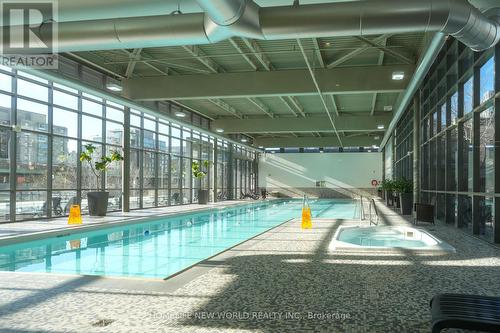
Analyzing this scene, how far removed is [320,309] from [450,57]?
8.49m

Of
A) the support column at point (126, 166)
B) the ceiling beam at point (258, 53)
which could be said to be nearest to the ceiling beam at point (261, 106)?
the ceiling beam at point (258, 53)

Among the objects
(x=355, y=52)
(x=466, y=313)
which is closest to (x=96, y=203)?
(x=355, y=52)

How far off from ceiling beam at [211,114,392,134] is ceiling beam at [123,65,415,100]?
8.16 meters

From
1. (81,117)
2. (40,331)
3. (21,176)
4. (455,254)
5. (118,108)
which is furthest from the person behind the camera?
(118,108)

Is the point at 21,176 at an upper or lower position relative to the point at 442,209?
upper

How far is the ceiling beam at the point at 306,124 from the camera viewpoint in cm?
2027

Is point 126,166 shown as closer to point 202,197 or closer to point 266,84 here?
point 266,84

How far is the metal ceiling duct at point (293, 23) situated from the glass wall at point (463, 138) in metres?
1.44

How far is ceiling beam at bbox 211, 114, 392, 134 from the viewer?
2027cm

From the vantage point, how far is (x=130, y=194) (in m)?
16.7

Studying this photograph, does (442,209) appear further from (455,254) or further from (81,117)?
(81,117)

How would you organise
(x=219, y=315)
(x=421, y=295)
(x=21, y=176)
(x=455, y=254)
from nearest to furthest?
(x=219, y=315)
(x=421, y=295)
(x=455, y=254)
(x=21, y=176)

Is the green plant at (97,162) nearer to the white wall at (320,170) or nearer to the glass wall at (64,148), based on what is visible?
the glass wall at (64,148)

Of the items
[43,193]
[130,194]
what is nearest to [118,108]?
[130,194]
